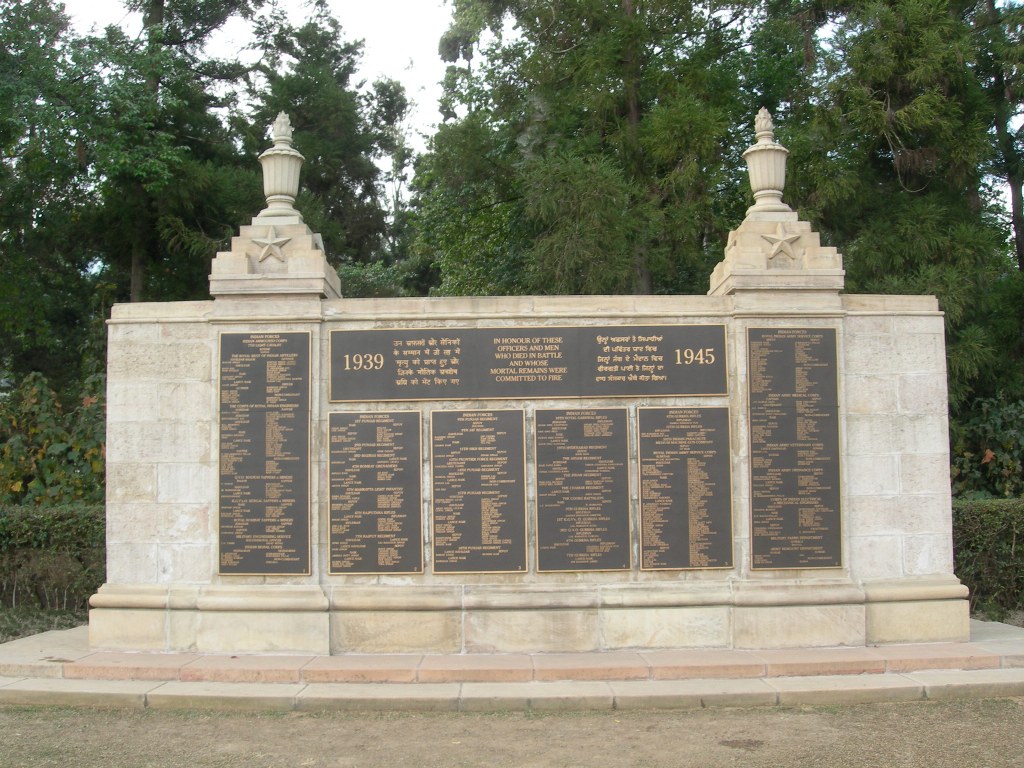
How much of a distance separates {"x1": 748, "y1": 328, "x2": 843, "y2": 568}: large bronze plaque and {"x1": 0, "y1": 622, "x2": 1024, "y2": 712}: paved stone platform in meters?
1.02

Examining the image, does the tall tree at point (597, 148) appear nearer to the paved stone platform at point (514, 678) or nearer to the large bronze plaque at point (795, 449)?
the large bronze plaque at point (795, 449)

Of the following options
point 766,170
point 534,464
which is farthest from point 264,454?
point 766,170

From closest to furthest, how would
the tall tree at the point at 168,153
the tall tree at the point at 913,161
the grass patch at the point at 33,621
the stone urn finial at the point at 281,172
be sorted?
1. the stone urn finial at the point at 281,172
2. the grass patch at the point at 33,621
3. the tall tree at the point at 913,161
4. the tall tree at the point at 168,153

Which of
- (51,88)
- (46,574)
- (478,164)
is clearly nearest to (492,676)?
(46,574)

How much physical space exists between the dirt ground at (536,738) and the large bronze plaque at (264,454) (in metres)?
1.74

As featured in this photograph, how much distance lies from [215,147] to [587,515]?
1597 centimetres

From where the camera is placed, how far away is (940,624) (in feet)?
28.3

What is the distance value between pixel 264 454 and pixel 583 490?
3.14m

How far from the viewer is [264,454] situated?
8.70 metres

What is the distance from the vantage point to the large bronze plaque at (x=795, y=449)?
8.70 m

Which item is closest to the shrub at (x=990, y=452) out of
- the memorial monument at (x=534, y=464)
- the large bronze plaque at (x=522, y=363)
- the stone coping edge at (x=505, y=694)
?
the memorial monument at (x=534, y=464)

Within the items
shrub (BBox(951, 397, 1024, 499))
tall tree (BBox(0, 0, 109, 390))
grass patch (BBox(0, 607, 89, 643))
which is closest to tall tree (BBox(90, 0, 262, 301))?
tall tree (BBox(0, 0, 109, 390))

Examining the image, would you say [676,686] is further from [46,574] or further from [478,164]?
[478,164]

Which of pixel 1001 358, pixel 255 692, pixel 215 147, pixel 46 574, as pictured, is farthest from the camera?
pixel 215 147
